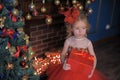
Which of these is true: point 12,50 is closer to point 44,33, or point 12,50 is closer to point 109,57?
point 44,33

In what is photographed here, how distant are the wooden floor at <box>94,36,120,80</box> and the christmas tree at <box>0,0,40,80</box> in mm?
1596

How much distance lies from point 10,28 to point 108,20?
3.17 metres

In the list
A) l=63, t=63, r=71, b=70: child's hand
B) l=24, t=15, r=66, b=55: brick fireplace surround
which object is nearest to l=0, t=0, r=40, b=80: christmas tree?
l=63, t=63, r=71, b=70: child's hand

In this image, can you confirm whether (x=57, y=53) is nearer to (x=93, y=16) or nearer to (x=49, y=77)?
(x=49, y=77)

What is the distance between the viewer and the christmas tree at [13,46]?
2.01 metres

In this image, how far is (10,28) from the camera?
6.69 feet

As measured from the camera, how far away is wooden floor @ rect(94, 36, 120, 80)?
3605 mm

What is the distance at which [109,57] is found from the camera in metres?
4.16

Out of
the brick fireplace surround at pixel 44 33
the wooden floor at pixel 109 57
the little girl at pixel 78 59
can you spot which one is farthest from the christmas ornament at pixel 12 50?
the wooden floor at pixel 109 57

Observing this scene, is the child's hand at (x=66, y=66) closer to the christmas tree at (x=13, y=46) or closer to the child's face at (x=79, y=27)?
the child's face at (x=79, y=27)

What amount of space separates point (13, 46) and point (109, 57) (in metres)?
2.41

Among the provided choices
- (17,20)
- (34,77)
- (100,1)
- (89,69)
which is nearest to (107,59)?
(100,1)

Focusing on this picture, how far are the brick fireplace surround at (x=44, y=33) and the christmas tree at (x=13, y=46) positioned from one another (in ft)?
4.01

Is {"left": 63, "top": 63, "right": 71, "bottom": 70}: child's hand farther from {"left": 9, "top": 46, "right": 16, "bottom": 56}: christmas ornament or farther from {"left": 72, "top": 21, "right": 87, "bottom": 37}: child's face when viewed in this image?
{"left": 9, "top": 46, "right": 16, "bottom": 56}: christmas ornament
